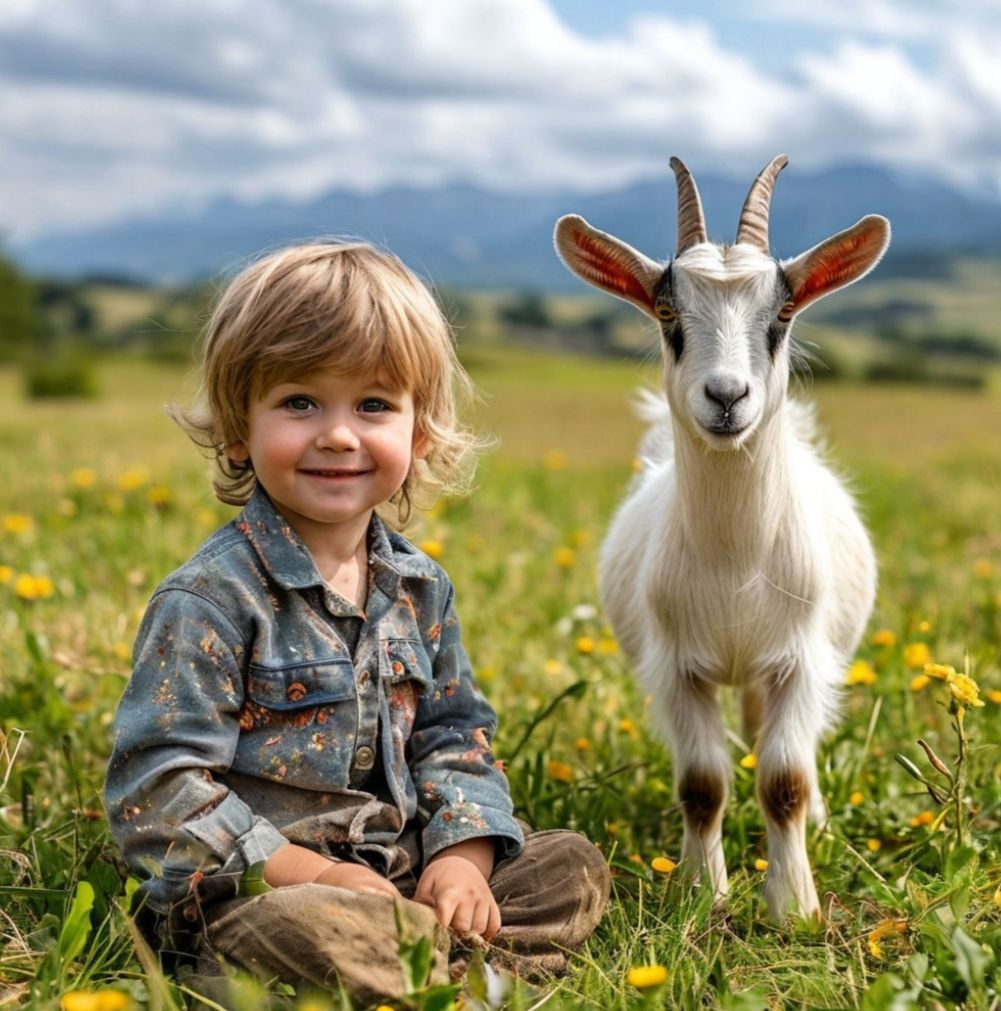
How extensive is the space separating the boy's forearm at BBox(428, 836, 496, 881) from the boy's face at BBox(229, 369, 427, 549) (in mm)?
822

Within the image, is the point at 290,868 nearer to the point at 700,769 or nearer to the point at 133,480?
the point at 700,769

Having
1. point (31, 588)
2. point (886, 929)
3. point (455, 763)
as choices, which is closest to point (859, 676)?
point (886, 929)

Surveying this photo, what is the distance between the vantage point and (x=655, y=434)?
15.6 feet

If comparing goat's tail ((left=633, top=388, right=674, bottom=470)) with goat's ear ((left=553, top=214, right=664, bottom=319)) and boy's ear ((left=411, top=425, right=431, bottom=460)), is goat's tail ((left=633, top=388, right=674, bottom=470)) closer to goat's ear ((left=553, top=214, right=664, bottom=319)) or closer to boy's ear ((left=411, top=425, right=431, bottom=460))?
goat's ear ((left=553, top=214, right=664, bottom=319))

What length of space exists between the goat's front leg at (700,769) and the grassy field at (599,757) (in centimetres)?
16

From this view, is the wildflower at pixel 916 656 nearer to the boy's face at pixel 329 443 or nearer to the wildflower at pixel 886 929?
the wildflower at pixel 886 929

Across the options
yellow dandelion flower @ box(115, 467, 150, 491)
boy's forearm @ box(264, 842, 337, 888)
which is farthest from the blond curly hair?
yellow dandelion flower @ box(115, 467, 150, 491)

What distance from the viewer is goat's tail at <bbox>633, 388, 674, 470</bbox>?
15.1 ft

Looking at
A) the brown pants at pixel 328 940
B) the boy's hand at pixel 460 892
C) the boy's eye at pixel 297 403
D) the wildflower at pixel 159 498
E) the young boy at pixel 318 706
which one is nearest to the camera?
the brown pants at pixel 328 940

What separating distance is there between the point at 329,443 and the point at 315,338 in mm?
238

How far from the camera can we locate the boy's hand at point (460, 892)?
281cm

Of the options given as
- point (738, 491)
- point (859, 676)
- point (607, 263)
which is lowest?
point (859, 676)

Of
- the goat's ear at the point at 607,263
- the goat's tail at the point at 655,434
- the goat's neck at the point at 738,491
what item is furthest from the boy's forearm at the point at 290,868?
the goat's tail at the point at 655,434

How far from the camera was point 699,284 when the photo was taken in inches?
126
